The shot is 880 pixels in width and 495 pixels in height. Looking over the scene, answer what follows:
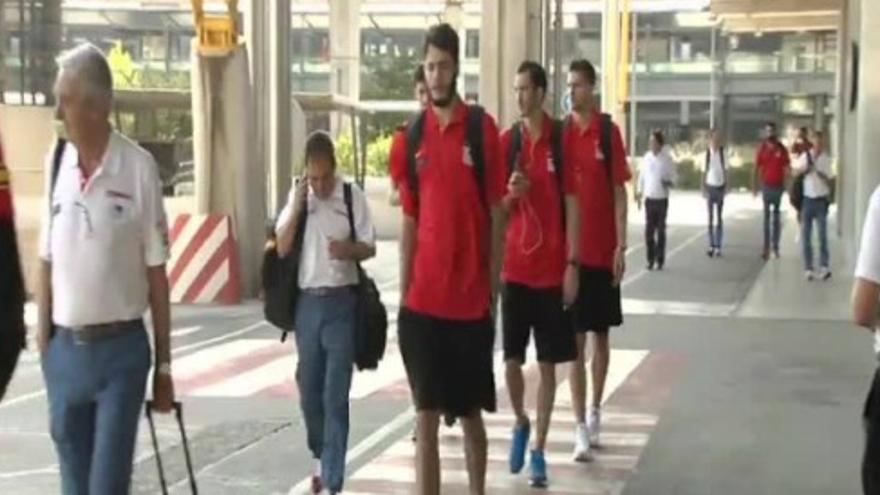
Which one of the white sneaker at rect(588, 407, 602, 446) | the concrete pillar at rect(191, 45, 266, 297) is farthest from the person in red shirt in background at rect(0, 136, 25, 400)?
the concrete pillar at rect(191, 45, 266, 297)

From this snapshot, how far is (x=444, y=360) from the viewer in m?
7.24

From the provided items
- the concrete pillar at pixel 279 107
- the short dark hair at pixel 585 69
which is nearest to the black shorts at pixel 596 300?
the short dark hair at pixel 585 69

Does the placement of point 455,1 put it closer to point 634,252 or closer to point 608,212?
point 634,252

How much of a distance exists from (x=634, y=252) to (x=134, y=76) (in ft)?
116

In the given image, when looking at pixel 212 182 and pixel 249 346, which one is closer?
pixel 249 346

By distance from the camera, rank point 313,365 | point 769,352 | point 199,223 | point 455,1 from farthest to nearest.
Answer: point 455,1 < point 199,223 < point 769,352 < point 313,365

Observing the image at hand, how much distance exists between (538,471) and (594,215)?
1.67 metres

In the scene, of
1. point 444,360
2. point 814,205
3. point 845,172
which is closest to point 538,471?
point 444,360

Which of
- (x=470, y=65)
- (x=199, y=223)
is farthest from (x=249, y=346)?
(x=470, y=65)

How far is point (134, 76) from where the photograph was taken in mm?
61312

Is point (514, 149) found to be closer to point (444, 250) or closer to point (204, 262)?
point (444, 250)

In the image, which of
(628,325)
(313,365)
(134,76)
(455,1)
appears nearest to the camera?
(313,365)

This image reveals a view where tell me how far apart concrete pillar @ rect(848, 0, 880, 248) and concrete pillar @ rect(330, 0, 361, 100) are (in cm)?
3401

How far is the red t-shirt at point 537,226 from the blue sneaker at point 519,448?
887 mm
